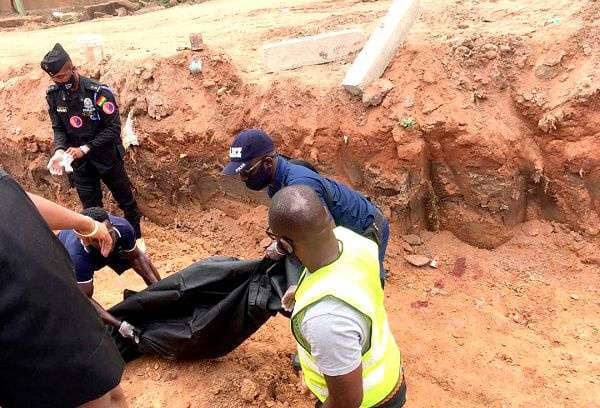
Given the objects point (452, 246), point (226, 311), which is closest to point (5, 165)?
point (226, 311)

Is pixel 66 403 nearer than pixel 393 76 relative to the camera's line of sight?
Yes

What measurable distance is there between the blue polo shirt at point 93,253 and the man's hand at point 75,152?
1.35 m

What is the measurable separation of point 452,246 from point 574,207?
3.55ft

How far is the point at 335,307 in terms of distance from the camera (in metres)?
1.63

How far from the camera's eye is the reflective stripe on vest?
65.6 inches

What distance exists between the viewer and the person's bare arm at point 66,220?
2133 mm

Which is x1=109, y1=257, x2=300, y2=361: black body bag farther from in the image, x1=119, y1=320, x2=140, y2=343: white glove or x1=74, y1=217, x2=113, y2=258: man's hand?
x1=74, y1=217, x2=113, y2=258: man's hand

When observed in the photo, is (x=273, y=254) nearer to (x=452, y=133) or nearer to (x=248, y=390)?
(x=248, y=390)

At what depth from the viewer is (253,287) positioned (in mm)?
3135

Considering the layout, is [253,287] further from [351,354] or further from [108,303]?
[108,303]

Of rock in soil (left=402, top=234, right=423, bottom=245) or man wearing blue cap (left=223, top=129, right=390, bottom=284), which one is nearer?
man wearing blue cap (left=223, top=129, right=390, bottom=284)

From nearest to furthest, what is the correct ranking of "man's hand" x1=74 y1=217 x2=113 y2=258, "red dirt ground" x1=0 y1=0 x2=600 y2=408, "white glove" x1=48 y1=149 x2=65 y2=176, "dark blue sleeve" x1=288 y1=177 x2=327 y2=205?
"man's hand" x1=74 y1=217 x2=113 y2=258, "dark blue sleeve" x1=288 y1=177 x2=327 y2=205, "red dirt ground" x1=0 y1=0 x2=600 y2=408, "white glove" x1=48 y1=149 x2=65 y2=176

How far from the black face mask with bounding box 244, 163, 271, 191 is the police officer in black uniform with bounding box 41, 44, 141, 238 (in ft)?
7.71

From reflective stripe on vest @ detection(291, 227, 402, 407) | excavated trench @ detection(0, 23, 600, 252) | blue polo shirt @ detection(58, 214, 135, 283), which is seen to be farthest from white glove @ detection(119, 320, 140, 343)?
excavated trench @ detection(0, 23, 600, 252)
